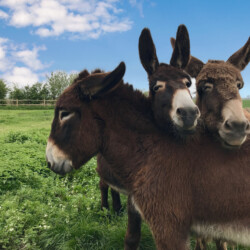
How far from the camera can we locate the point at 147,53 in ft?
9.30

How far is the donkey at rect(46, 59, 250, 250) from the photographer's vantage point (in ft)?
7.63

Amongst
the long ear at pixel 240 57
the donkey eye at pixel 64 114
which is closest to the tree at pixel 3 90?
the donkey eye at pixel 64 114

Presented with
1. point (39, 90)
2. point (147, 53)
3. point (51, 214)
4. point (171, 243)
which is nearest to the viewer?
point (171, 243)

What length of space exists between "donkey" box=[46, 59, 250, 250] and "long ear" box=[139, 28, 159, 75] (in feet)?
1.46

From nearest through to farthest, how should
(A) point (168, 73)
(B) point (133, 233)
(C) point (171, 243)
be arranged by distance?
(C) point (171, 243) → (A) point (168, 73) → (B) point (133, 233)

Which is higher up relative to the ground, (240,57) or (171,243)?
(240,57)

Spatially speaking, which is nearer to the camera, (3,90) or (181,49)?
(181,49)

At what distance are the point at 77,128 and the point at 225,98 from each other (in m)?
1.58

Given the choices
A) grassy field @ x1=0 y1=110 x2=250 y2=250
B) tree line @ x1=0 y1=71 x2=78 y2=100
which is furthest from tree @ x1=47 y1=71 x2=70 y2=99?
grassy field @ x1=0 y1=110 x2=250 y2=250

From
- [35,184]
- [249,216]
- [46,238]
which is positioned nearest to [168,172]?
[249,216]

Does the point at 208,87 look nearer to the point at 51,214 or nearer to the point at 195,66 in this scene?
the point at 195,66

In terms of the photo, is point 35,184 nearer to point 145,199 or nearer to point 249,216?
point 145,199

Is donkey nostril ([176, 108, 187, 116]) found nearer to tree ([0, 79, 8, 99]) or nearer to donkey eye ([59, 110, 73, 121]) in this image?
donkey eye ([59, 110, 73, 121])

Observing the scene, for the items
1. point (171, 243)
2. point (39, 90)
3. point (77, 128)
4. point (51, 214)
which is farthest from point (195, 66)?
point (39, 90)
